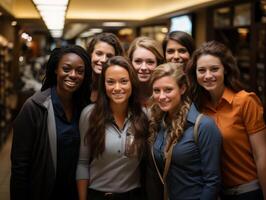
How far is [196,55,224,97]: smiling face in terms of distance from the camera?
7.83 feet

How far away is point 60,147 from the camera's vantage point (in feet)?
8.03

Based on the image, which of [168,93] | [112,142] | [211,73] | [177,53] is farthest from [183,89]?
[177,53]

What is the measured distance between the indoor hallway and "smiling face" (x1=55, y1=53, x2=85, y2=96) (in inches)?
118

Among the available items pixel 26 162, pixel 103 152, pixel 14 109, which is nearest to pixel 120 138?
pixel 103 152

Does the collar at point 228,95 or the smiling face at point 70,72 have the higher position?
the smiling face at point 70,72

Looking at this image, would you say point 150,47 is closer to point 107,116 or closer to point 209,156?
point 107,116

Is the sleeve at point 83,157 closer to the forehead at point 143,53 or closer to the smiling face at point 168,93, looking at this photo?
the smiling face at point 168,93

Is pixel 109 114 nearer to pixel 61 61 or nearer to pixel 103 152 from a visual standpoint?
pixel 103 152

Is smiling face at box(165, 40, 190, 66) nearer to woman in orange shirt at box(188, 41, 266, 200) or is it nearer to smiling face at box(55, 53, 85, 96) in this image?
woman in orange shirt at box(188, 41, 266, 200)

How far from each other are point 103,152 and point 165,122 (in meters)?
0.42

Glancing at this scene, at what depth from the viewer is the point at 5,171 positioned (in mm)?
6496

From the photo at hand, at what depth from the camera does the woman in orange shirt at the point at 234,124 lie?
7.61 feet

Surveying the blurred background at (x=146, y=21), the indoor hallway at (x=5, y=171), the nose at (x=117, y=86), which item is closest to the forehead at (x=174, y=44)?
the nose at (x=117, y=86)

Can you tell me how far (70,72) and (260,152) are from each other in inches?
49.9
